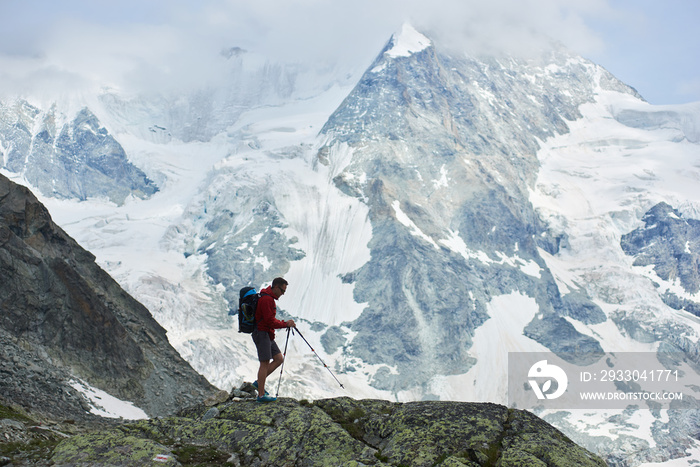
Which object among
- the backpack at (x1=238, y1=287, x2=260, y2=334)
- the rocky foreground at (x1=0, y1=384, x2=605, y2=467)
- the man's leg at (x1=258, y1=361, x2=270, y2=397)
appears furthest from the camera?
the man's leg at (x1=258, y1=361, x2=270, y2=397)

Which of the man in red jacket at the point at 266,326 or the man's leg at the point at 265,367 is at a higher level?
the man in red jacket at the point at 266,326

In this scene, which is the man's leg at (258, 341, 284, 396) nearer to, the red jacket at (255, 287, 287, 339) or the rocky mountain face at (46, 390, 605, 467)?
the rocky mountain face at (46, 390, 605, 467)

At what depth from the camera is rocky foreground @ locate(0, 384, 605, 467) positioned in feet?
52.0

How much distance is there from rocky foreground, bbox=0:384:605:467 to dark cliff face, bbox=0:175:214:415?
99.6ft

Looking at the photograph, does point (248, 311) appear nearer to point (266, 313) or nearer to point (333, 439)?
point (266, 313)

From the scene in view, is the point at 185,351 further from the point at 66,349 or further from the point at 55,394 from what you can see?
the point at 55,394

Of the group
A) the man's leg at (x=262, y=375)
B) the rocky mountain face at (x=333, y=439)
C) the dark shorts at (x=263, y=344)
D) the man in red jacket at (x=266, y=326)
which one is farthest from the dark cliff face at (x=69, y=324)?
the rocky mountain face at (x=333, y=439)

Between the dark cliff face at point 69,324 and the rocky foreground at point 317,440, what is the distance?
30.4m

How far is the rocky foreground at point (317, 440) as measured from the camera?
15836mm

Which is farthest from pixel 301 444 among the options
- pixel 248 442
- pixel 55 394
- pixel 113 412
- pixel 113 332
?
pixel 113 332

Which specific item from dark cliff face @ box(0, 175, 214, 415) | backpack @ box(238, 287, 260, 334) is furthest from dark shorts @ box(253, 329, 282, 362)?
dark cliff face @ box(0, 175, 214, 415)

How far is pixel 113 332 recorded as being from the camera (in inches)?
2242

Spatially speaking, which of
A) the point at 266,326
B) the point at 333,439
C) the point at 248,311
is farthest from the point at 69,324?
the point at 333,439

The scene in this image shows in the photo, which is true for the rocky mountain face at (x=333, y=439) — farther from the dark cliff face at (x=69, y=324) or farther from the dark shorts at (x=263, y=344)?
the dark cliff face at (x=69, y=324)
